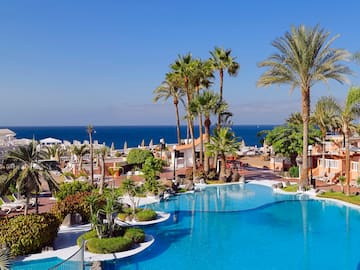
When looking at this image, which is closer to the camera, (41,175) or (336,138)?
(41,175)

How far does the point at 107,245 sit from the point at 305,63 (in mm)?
18658

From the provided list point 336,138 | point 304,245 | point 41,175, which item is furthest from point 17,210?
point 336,138

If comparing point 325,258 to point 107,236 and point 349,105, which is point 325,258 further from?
point 349,105

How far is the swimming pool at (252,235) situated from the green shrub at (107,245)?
66 centimetres

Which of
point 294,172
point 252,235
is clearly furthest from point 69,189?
point 294,172

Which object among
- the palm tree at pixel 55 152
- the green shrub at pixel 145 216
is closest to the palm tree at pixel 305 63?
the green shrub at pixel 145 216

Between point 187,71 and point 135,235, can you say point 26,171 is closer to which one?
point 135,235

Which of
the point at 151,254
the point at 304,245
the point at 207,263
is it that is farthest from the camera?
the point at 304,245

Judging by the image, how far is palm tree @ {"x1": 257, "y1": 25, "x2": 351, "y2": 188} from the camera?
79.8 feet

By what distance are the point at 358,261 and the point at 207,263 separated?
5.54 meters

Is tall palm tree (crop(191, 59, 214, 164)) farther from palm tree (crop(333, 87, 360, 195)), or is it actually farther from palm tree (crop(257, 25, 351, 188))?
palm tree (crop(333, 87, 360, 195))

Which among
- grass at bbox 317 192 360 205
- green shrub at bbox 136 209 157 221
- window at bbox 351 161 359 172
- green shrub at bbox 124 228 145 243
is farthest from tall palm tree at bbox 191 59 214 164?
green shrub at bbox 124 228 145 243

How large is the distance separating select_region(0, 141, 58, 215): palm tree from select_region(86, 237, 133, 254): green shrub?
345 cm

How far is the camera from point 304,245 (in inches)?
583
